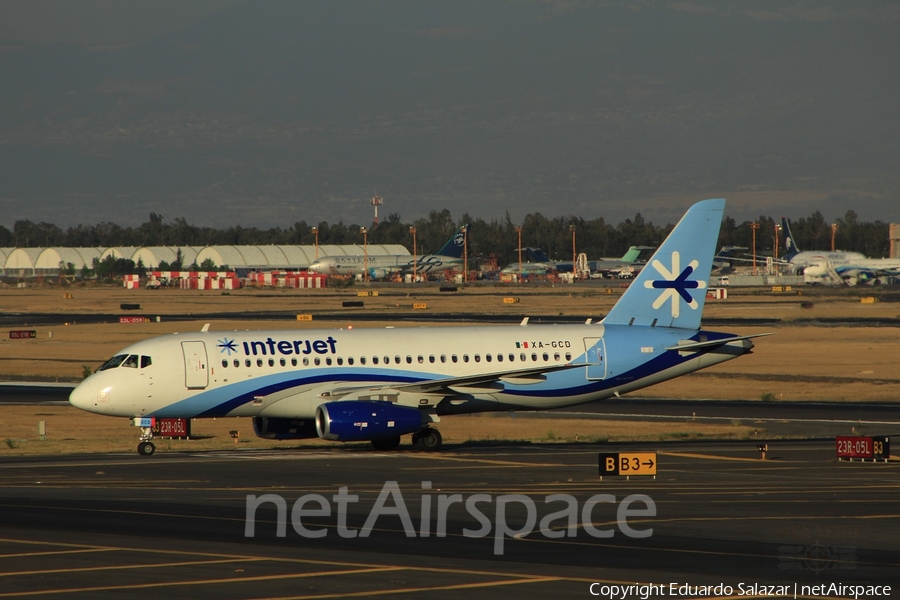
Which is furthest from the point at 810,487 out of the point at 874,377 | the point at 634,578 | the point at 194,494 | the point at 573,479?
the point at 874,377

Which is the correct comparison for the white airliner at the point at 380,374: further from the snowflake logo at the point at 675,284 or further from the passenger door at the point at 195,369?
the snowflake logo at the point at 675,284

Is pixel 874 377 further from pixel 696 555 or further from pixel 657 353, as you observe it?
pixel 696 555

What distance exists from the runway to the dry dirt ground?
7.22 metres

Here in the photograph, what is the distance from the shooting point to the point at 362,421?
122ft

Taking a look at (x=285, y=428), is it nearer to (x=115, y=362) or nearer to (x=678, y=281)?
(x=115, y=362)

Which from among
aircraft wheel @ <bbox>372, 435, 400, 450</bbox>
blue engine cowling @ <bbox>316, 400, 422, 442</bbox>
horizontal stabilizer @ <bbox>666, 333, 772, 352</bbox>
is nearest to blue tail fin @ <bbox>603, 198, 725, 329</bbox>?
horizontal stabilizer @ <bbox>666, 333, 772, 352</bbox>

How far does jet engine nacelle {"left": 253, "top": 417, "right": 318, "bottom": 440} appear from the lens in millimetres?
39719

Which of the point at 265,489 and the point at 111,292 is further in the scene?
the point at 111,292

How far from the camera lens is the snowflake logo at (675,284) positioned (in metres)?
43.9

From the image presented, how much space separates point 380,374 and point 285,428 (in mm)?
3543

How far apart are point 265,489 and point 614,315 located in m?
18.1

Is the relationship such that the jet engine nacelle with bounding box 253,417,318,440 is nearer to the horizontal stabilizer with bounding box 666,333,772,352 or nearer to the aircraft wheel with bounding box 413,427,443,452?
the aircraft wheel with bounding box 413,427,443,452

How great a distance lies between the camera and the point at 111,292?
189500 mm

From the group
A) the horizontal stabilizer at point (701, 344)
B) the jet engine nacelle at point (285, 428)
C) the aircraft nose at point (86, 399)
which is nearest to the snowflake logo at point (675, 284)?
the horizontal stabilizer at point (701, 344)
